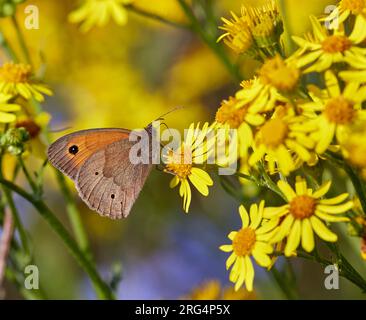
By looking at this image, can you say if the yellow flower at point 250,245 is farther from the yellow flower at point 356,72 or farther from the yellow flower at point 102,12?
the yellow flower at point 102,12

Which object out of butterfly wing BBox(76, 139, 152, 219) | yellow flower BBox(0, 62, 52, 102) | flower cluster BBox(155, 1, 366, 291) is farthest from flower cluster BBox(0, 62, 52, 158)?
flower cluster BBox(155, 1, 366, 291)

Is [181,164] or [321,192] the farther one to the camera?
[181,164]

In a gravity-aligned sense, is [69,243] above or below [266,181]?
above

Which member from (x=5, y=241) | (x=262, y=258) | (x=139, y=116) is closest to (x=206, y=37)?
(x=5, y=241)

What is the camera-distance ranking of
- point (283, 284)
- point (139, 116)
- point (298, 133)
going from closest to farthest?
point (298, 133) → point (283, 284) → point (139, 116)

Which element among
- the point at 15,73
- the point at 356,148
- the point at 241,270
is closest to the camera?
the point at 356,148

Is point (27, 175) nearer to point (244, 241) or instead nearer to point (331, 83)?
point (244, 241)
